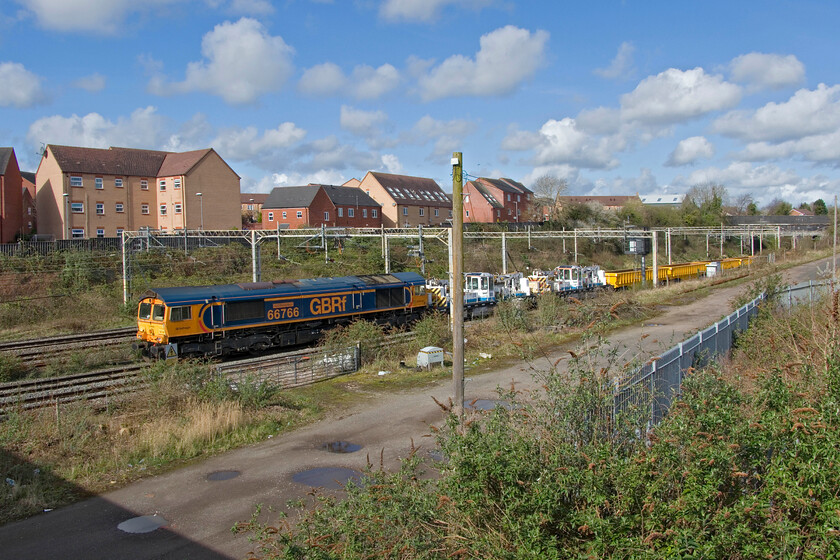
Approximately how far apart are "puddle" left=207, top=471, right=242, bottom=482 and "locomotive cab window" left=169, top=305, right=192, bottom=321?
436 inches

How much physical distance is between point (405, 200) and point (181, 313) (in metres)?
51.5

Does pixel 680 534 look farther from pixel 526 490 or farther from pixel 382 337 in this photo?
pixel 382 337

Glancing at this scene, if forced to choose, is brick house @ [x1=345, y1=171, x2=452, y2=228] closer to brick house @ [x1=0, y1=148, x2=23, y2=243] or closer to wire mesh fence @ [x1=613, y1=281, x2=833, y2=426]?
brick house @ [x1=0, y1=148, x2=23, y2=243]

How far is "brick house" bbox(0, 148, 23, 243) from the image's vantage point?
146 ft

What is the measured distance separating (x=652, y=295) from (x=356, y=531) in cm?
3930

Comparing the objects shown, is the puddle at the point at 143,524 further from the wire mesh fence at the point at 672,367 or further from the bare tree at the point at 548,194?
the bare tree at the point at 548,194

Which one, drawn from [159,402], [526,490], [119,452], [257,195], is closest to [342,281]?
[159,402]

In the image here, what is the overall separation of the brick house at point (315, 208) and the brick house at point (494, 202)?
13.9 m

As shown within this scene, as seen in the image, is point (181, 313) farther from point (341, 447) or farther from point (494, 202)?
point (494, 202)

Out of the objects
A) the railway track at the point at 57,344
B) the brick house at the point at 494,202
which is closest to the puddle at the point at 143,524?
the railway track at the point at 57,344

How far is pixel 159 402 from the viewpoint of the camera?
1432 cm

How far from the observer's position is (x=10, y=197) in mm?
46031

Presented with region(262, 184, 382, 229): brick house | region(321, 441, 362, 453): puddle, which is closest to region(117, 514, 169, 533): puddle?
region(321, 441, 362, 453): puddle

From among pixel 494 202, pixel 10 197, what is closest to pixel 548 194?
pixel 494 202
